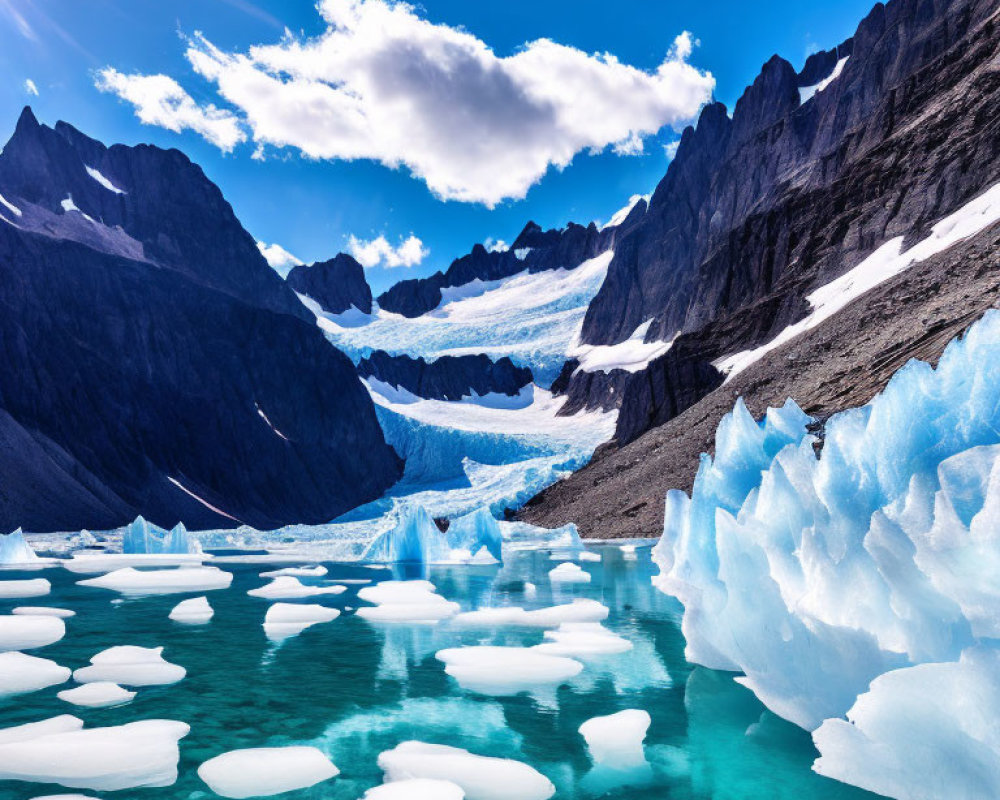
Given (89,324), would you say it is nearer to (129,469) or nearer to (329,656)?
(129,469)

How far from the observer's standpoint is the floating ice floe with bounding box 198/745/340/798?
14.5 ft

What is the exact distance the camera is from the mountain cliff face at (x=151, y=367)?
50.5 metres

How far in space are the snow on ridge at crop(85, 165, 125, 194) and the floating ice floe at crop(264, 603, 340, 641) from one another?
8501cm

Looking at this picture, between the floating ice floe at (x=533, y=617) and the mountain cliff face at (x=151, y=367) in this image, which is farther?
the mountain cliff face at (x=151, y=367)

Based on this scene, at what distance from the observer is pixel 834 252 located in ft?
160

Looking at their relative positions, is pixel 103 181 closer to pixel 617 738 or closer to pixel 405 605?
pixel 405 605

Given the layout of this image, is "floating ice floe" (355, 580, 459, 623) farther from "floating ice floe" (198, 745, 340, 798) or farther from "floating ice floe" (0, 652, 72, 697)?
"floating ice floe" (198, 745, 340, 798)

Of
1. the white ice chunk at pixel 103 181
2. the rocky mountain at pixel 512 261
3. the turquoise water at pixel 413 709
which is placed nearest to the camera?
the turquoise water at pixel 413 709

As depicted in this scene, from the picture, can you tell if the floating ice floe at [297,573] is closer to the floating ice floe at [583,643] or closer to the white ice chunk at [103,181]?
the floating ice floe at [583,643]

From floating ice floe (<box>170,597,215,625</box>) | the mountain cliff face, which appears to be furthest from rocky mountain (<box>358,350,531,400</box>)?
floating ice floe (<box>170,597,215,625</box>)

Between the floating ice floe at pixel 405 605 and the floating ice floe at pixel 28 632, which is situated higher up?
the floating ice floe at pixel 405 605

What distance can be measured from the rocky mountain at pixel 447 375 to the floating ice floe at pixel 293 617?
106 meters

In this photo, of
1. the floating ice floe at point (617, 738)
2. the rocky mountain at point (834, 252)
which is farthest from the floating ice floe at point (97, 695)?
the rocky mountain at point (834, 252)

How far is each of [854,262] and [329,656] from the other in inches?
1820
